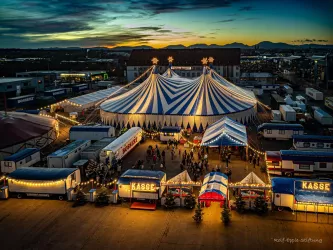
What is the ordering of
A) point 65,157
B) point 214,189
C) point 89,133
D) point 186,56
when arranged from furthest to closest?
point 186,56 < point 89,133 < point 65,157 < point 214,189

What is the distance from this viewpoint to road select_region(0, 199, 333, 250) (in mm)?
10156

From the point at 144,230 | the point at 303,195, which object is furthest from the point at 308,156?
the point at 144,230

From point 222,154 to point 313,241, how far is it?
8.50 meters

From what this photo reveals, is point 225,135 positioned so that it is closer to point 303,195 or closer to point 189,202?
point 189,202

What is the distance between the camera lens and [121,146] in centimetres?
1798

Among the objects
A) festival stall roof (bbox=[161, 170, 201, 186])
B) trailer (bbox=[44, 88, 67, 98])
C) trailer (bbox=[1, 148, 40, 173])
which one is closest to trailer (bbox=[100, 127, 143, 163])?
trailer (bbox=[1, 148, 40, 173])

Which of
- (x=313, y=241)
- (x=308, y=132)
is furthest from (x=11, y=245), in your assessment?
(x=308, y=132)

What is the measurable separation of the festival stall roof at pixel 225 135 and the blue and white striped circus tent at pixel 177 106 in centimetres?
330

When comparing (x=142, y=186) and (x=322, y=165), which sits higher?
(x=322, y=165)

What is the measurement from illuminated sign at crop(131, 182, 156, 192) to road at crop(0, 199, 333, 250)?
80cm

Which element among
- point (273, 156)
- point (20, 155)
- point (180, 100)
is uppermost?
point (180, 100)

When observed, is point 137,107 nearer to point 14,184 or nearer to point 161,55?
point 14,184

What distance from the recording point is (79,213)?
12.5m

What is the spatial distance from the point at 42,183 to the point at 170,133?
9.18m
